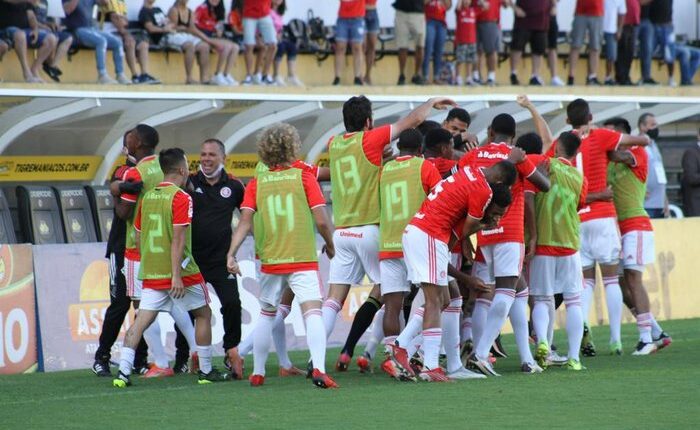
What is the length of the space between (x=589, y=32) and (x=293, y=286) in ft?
48.0

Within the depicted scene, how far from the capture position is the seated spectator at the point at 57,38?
18953 mm

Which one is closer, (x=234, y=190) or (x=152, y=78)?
(x=234, y=190)

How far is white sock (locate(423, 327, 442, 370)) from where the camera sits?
11.0m

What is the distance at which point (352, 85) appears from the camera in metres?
21.8

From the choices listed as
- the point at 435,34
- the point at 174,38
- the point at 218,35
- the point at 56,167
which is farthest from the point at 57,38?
the point at 435,34

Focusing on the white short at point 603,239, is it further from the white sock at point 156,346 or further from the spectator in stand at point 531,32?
the spectator in stand at point 531,32

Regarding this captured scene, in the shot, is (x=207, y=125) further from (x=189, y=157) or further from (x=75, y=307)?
(x=75, y=307)

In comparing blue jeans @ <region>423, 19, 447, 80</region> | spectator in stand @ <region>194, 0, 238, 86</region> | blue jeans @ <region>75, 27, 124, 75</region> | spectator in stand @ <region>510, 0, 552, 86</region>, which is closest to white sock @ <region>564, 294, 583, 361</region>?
blue jeans @ <region>75, 27, 124, 75</region>

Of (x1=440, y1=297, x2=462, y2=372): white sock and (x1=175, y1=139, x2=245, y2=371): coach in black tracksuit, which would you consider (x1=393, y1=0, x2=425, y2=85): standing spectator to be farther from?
(x1=440, y1=297, x2=462, y2=372): white sock

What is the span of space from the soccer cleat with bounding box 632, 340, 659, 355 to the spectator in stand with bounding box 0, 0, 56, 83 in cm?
849

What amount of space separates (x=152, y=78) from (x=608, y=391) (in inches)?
435

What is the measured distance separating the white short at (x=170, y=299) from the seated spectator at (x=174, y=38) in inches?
348

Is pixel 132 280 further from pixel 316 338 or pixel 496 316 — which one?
pixel 496 316

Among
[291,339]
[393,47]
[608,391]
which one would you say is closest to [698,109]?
[393,47]
